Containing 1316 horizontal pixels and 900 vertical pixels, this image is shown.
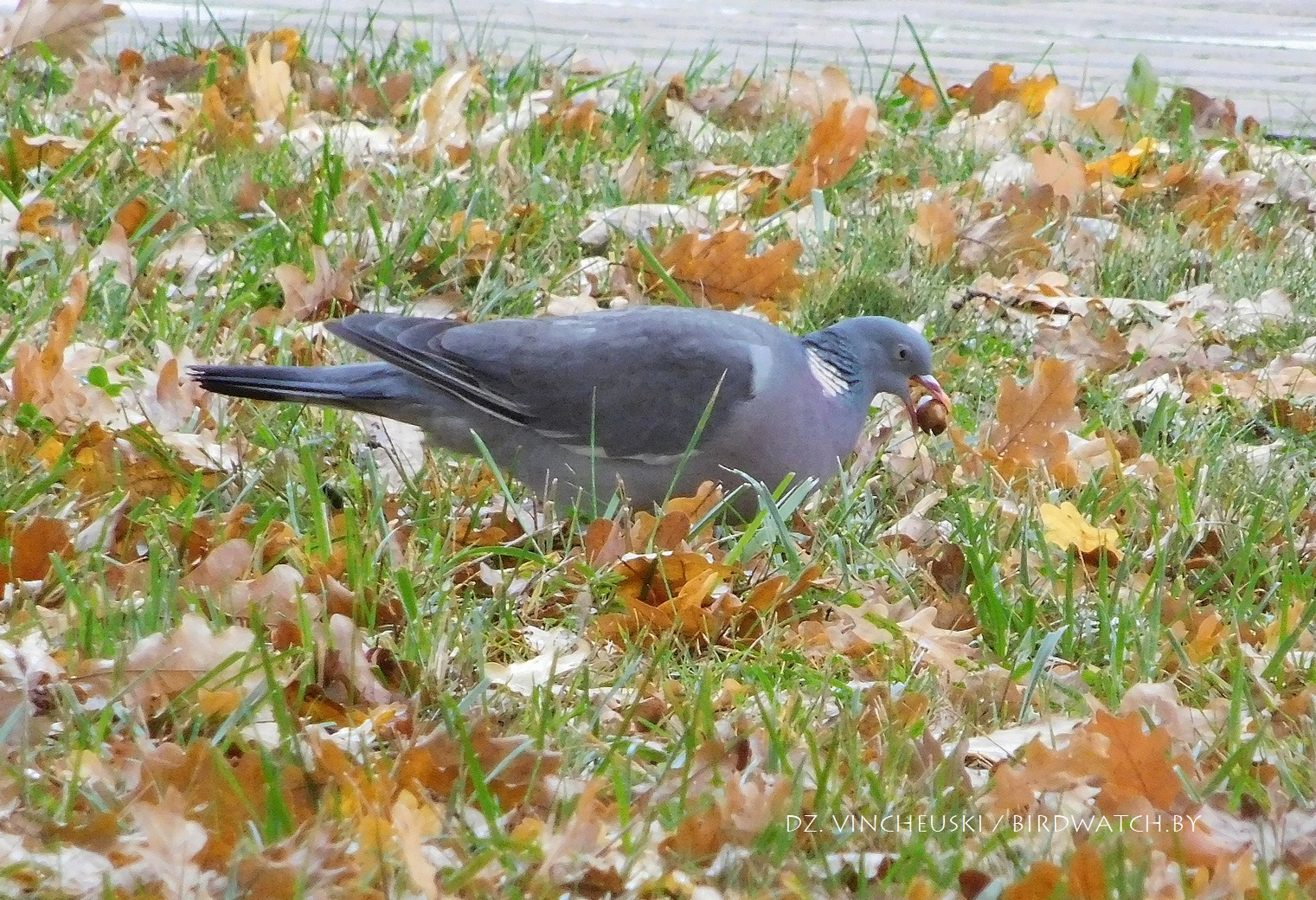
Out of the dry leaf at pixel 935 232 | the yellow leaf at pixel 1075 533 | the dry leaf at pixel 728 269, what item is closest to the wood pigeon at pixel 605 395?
the yellow leaf at pixel 1075 533

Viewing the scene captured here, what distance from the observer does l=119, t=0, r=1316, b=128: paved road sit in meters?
6.73

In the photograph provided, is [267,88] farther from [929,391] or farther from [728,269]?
[929,391]

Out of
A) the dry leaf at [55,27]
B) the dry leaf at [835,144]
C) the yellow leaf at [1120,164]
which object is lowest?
the yellow leaf at [1120,164]

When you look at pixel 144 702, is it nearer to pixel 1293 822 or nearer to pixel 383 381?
pixel 383 381

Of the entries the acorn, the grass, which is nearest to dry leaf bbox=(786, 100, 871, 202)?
the grass

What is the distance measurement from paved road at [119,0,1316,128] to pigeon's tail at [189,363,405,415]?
309 centimetres

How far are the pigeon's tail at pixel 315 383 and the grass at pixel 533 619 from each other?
13 cm

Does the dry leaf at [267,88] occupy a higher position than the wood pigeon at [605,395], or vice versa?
the dry leaf at [267,88]

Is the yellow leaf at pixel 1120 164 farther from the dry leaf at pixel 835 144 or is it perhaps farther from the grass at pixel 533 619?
the dry leaf at pixel 835 144

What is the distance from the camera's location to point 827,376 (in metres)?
3.69

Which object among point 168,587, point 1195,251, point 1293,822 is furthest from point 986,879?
point 1195,251

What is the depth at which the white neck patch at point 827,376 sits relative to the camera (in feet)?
12.0

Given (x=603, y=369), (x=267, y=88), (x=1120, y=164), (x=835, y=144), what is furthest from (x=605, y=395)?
(x=1120, y=164)

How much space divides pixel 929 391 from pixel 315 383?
1396mm
